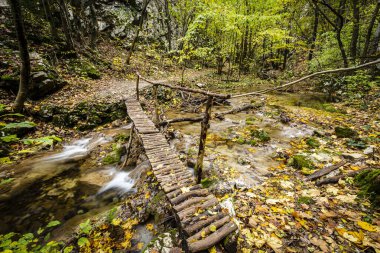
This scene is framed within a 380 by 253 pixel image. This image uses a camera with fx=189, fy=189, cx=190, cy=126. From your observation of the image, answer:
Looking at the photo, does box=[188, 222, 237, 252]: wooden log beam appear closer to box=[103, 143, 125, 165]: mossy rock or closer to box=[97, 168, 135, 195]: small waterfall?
box=[97, 168, 135, 195]: small waterfall

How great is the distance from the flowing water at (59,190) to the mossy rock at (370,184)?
4826 millimetres

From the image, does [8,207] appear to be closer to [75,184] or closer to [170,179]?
[75,184]

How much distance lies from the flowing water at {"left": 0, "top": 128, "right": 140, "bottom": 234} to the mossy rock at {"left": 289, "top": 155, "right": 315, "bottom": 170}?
405 cm

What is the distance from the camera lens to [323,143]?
5.30 meters

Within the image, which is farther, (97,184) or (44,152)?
(44,152)

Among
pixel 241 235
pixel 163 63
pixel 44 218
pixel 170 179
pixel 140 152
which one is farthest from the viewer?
pixel 163 63

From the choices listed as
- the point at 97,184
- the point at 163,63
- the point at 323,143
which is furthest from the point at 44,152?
the point at 163,63

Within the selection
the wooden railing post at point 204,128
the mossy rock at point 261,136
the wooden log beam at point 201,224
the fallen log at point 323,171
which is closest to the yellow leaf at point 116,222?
the wooden railing post at point 204,128

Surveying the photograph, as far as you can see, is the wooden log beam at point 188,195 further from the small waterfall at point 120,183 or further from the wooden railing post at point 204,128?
the small waterfall at point 120,183

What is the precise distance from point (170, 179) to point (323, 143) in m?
4.49

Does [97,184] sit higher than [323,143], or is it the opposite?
[323,143]

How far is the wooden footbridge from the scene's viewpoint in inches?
96.0

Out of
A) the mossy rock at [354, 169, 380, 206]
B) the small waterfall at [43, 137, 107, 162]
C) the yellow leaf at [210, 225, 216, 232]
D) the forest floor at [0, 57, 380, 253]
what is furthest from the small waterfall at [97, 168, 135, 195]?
the mossy rock at [354, 169, 380, 206]

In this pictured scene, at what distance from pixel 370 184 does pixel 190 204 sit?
10.1ft
